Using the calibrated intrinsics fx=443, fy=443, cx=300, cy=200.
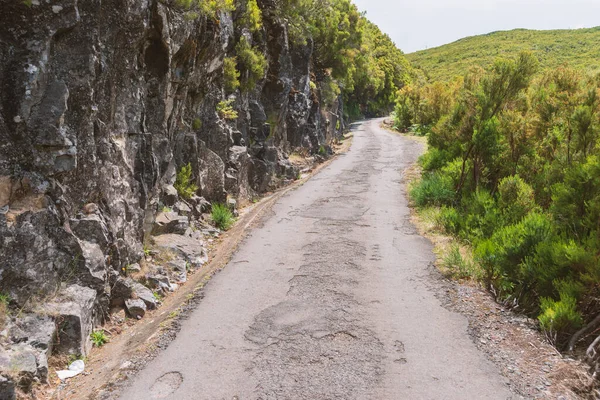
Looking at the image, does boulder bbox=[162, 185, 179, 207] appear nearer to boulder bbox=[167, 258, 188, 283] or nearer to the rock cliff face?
the rock cliff face

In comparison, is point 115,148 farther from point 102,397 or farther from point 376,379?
point 376,379

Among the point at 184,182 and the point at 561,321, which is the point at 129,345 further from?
the point at 561,321

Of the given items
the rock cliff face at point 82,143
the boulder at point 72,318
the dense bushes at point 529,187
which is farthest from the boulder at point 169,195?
the dense bushes at point 529,187

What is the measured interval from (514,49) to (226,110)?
89.5 meters

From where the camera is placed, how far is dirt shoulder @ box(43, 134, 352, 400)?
6184 millimetres

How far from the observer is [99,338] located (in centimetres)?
755

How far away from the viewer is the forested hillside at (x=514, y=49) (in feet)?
259

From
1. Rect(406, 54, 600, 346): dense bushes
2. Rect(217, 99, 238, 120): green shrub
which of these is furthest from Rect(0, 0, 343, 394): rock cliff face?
Rect(406, 54, 600, 346): dense bushes

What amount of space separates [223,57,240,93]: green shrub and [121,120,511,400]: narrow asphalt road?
6.06 m

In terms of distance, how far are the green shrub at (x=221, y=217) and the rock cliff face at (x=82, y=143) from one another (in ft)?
6.55

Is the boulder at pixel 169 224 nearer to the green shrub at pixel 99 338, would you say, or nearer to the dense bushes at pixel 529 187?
the green shrub at pixel 99 338

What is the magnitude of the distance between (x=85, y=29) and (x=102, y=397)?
19.3 feet

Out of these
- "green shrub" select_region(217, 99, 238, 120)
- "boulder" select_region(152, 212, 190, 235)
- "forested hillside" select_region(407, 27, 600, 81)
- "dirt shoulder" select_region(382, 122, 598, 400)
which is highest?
"forested hillside" select_region(407, 27, 600, 81)

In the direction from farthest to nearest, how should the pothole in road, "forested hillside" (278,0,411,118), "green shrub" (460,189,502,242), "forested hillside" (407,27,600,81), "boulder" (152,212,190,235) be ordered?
"forested hillside" (407,27,600,81)
"forested hillside" (278,0,411,118)
"green shrub" (460,189,502,242)
"boulder" (152,212,190,235)
the pothole in road
